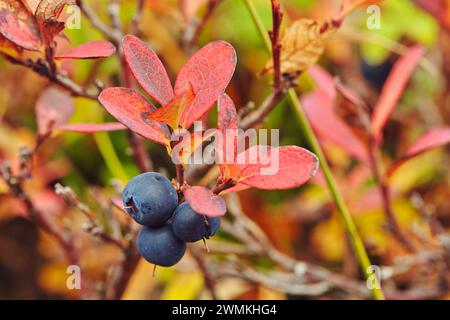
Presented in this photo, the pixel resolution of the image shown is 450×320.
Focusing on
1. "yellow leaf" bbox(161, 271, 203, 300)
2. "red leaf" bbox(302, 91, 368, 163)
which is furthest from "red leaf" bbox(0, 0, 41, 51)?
"yellow leaf" bbox(161, 271, 203, 300)

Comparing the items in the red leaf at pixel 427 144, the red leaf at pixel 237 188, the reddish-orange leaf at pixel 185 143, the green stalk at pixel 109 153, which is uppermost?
the green stalk at pixel 109 153

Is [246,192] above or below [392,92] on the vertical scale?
above

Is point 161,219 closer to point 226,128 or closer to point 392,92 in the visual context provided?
point 226,128

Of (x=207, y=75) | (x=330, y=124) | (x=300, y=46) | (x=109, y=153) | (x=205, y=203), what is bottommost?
(x=205, y=203)

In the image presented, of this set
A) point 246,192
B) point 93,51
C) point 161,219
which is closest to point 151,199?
point 161,219

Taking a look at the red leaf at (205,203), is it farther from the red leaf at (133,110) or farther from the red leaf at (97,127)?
the red leaf at (97,127)

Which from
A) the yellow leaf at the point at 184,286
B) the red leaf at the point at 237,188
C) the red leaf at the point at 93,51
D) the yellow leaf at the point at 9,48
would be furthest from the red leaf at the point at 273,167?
the yellow leaf at the point at 184,286

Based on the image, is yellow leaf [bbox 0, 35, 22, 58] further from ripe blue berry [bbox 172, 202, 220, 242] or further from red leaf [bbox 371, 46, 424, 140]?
red leaf [bbox 371, 46, 424, 140]
